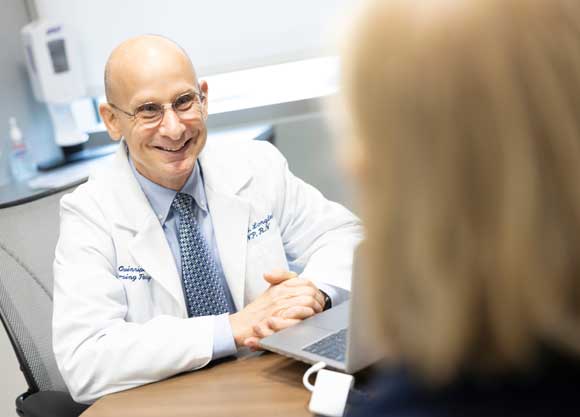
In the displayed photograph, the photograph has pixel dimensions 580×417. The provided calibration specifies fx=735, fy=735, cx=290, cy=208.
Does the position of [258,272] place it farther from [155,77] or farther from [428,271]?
[428,271]

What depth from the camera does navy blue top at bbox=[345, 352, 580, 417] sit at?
0.57 metres

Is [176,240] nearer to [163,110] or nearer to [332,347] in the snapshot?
[163,110]

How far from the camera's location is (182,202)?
188 cm

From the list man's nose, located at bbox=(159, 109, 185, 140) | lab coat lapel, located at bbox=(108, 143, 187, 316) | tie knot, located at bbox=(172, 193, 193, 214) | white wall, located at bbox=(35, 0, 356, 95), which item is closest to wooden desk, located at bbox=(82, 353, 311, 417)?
lab coat lapel, located at bbox=(108, 143, 187, 316)

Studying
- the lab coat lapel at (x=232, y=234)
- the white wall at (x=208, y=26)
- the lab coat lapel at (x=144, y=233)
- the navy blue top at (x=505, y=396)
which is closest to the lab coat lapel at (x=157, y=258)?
the lab coat lapel at (x=144, y=233)

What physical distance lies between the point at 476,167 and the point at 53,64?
2887 millimetres

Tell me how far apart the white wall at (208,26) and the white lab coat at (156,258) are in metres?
1.10

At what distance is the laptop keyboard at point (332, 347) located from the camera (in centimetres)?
134

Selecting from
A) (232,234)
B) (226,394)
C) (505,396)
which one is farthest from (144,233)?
(505,396)

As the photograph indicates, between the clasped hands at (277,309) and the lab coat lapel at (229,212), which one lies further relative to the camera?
the lab coat lapel at (229,212)

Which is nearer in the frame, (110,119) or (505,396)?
(505,396)

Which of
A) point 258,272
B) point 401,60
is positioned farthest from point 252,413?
point 401,60

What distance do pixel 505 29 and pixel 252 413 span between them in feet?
2.88

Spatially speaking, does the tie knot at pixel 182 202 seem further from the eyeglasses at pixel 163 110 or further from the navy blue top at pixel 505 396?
the navy blue top at pixel 505 396
